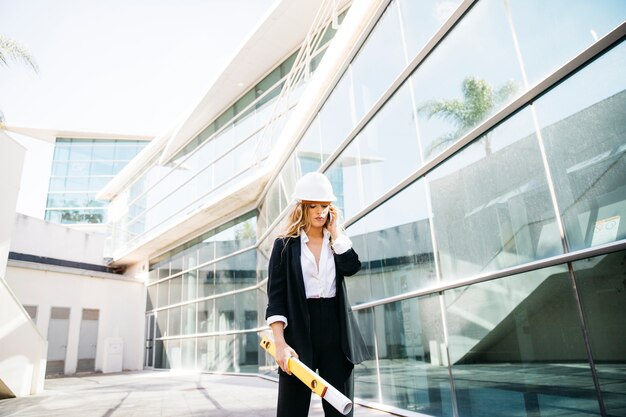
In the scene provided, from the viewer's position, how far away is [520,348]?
3.22 metres

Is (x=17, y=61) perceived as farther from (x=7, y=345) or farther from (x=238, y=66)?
(x=7, y=345)

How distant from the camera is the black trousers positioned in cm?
180

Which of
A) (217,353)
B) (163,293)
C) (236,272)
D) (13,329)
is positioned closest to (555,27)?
(13,329)

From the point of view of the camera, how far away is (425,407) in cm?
446

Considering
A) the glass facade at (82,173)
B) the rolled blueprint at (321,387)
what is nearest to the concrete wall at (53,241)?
the glass facade at (82,173)

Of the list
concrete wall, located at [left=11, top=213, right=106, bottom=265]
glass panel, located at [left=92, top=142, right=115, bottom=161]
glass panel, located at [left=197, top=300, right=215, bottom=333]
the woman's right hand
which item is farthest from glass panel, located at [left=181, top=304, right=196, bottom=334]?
glass panel, located at [left=92, top=142, right=115, bottom=161]

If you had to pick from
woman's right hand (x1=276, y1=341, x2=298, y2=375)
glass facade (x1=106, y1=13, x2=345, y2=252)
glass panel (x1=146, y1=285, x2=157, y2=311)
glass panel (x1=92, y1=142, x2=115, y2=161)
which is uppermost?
glass panel (x1=92, y1=142, x2=115, y2=161)

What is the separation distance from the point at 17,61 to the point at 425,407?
41.6ft

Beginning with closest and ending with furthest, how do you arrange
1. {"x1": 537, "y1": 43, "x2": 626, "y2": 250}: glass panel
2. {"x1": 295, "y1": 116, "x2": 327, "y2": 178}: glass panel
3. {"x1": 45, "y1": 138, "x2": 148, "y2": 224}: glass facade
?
{"x1": 537, "y1": 43, "x2": 626, "y2": 250}: glass panel < {"x1": 295, "y1": 116, "x2": 327, "y2": 178}: glass panel < {"x1": 45, "y1": 138, "x2": 148, "y2": 224}: glass facade

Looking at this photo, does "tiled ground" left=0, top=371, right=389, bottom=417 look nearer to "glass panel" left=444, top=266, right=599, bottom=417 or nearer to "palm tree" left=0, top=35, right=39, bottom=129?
"glass panel" left=444, top=266, right=599, bottom=417

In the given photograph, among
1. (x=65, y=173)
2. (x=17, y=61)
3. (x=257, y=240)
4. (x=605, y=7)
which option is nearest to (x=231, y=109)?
(x=257, y=240)

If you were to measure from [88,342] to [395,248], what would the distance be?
1631 centimetres

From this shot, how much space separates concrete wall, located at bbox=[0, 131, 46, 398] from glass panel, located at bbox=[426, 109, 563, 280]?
322 inches

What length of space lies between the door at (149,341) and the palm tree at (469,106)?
57.3 ft
